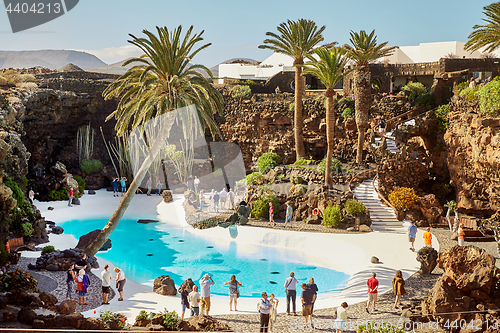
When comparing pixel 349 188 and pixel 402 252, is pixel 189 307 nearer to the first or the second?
pixel 402 252

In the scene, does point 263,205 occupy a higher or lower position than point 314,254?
higher

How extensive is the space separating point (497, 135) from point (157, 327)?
→ 1670 centimetres

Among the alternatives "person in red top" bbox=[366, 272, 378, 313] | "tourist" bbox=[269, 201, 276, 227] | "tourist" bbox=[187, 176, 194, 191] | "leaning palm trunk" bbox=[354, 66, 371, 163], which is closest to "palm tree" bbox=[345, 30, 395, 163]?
"leaning palm trunk" bbox=[354, 66, 371, 163]

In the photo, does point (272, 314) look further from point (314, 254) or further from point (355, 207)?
point (355, 207)

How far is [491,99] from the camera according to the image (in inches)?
770

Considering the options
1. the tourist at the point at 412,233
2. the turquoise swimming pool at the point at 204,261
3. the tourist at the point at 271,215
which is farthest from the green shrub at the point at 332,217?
the tourist at the point at 412,233

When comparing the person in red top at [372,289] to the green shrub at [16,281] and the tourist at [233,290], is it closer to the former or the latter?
the tourist at [233,290]

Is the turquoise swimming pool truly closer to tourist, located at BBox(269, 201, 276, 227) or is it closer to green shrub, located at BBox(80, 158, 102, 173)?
tourist, located at BBox(269, 201, 276, 227)

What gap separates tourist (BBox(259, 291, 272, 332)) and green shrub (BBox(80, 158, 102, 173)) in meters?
26.6

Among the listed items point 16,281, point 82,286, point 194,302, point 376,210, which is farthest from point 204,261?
point 376,210

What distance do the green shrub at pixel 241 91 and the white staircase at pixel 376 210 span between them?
1513 centimetres

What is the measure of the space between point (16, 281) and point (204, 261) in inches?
321

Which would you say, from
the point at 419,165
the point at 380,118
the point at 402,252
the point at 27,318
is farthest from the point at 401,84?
the point at 27,318

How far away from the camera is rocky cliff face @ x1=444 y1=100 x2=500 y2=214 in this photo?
770 inches
